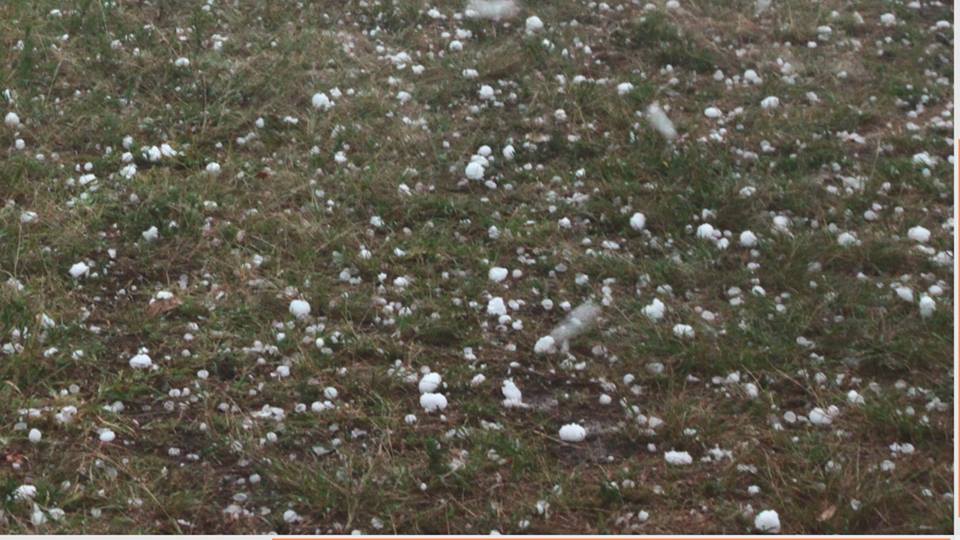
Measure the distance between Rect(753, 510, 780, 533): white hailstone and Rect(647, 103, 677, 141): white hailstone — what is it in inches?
97.1

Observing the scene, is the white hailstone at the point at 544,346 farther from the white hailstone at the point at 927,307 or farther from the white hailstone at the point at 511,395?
the white hailstone at the point at 927,307

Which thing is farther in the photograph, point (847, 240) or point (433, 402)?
point (847, 240)

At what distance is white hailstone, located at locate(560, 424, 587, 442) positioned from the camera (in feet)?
12.4

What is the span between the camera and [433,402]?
12.8 ft

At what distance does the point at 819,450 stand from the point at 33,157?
342 cm

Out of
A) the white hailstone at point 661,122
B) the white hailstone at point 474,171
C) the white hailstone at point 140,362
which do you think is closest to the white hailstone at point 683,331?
the white hailstone at point 474,171

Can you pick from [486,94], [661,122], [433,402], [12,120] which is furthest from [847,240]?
[12,120]

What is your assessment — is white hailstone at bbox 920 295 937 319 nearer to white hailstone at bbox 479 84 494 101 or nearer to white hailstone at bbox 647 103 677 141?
white hailstone at bbox 647 103 677 141

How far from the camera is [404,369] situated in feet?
13.3

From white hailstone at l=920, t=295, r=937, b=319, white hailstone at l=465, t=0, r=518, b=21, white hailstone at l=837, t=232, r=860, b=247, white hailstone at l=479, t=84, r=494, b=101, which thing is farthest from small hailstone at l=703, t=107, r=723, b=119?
white hailstone at l=920, t=295, r=937, b=319

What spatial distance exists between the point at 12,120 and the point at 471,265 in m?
2.27

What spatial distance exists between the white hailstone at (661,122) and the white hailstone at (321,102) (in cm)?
143

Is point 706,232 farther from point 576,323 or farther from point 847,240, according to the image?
point 576,323

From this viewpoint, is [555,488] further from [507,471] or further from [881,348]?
[881,348]
